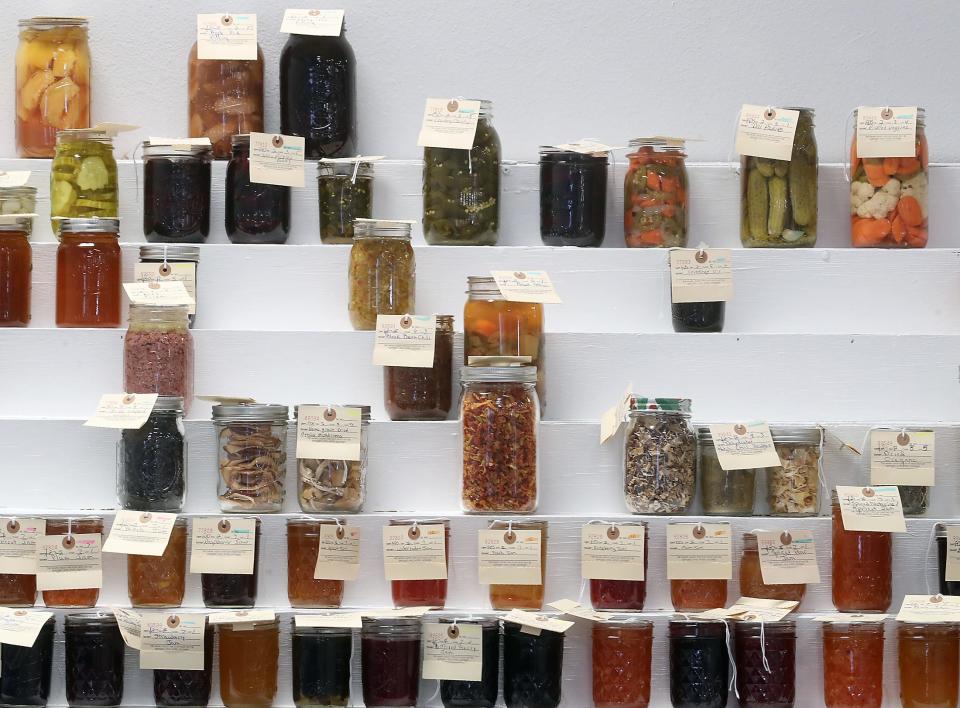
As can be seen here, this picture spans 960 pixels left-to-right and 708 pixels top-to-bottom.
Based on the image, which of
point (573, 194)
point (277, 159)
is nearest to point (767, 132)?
point (573, 194)

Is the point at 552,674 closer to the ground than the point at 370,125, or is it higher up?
closer to the ground

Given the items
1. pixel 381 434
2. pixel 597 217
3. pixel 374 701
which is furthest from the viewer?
pixel 597 217

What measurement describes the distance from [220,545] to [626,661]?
0.70m

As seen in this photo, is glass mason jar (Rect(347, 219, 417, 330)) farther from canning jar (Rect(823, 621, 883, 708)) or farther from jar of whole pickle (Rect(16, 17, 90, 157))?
canning jar (Rect(823, 621, 883, 708))

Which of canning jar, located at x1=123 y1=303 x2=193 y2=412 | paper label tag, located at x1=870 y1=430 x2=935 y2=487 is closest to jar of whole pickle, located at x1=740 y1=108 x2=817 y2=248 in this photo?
paper label tag, located at x1=870 y1=430 x2=935 y2=487

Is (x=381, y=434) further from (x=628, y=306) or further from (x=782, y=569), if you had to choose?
(x=782, y=569)

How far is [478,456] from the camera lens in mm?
2279

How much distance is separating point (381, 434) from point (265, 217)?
492mm

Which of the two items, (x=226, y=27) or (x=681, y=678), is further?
(x=226, y=27)

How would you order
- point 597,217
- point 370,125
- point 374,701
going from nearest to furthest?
point 374,701
point 597,217
point 370,125

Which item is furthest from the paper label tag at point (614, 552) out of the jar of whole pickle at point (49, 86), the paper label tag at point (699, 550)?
the jar of whole pickle at point (49, 86)

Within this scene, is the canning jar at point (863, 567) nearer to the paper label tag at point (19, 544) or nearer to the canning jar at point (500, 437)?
the canning jar at point (500, 437)

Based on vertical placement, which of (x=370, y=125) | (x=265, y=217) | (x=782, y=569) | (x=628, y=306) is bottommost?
(x=782, y=569)

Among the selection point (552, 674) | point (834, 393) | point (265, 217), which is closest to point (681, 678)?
point (552, 674)
